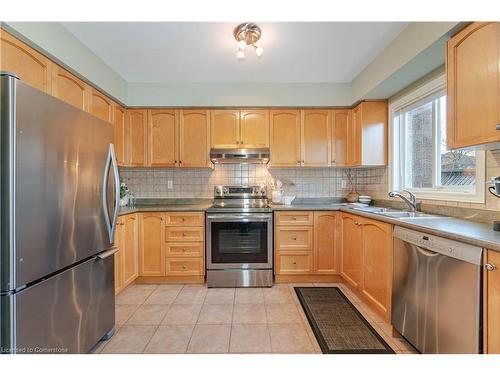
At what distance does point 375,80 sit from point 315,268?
2.11 metres

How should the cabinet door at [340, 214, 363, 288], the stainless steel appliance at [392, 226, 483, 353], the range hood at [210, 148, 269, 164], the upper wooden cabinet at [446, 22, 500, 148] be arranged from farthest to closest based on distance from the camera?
the range hood at [210, 148, 269, 164], the cabinet door at [340, 214, 363, 288], the upper wooden cabinet at [446, 22, 500, 148], the stainless steel appliance at [392, 226, 483, 353]

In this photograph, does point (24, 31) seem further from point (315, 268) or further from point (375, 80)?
point (315, 268)

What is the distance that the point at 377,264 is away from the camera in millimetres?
2043

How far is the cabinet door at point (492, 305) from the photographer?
105 centimetres

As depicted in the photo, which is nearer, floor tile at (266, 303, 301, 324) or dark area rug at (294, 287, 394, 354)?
dark area rug at (294, 287, 394, 354)

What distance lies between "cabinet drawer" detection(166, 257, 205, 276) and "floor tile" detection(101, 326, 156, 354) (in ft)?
2.83

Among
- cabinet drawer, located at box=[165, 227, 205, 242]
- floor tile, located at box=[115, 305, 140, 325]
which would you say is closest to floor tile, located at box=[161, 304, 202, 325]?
floor tile, located at box=[115, 305, 140, 325]

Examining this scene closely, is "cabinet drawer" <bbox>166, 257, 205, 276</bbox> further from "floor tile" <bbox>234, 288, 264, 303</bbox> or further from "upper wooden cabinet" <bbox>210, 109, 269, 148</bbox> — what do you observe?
"upper wooden cabinet" <bbox>210, 109, 269, 148</bbox>

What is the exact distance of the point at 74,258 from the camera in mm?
1405

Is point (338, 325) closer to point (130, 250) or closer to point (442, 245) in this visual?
point (442, 245)

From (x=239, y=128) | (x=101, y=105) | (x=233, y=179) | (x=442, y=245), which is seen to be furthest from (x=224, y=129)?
(x=442, y=245)

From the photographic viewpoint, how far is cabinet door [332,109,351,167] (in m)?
3.13

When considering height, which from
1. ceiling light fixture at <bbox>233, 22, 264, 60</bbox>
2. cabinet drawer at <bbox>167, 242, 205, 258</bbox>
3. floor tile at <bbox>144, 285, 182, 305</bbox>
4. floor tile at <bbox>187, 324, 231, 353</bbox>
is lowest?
floor tile at <bbox>144, 285, 182, 305</bbox>
